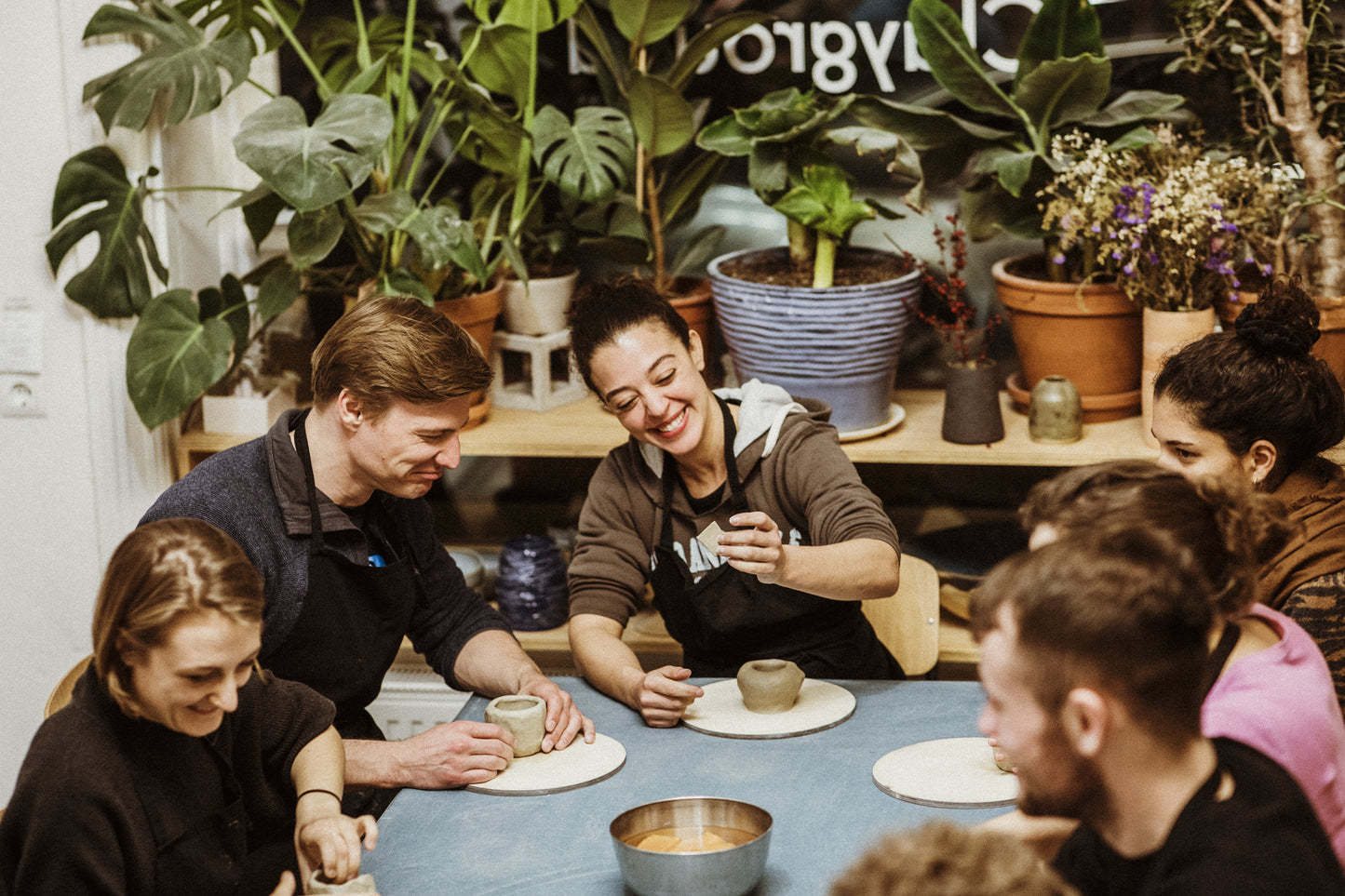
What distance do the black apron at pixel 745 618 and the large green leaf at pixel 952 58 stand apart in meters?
0.95

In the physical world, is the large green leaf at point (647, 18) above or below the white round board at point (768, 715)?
above

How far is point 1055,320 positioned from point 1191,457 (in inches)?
36.6

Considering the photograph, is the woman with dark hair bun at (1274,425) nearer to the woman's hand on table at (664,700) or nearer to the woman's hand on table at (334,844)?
the woman's hand on table at (664,700)

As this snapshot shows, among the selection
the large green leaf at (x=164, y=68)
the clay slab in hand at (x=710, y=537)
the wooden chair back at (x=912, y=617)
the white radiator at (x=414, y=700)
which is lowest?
the white radiator at (x=414, y=700)

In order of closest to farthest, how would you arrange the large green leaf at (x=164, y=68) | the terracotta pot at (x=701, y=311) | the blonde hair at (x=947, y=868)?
the blonde hair at (x=947, y=868) < the large green leaf at (x=164, y=68) < the terracotta pot at (x=701, y=311)

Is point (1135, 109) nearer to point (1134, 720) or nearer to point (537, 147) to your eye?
point (537, 147)

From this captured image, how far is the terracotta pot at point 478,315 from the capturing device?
2807mm

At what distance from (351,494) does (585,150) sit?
3.54 ft

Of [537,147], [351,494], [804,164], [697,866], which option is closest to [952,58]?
[804,164]

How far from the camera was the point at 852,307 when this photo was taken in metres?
2.66

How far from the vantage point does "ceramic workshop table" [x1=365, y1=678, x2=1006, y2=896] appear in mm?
1482

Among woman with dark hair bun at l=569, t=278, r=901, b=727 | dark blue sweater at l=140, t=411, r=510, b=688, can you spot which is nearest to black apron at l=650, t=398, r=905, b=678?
woman with dark hair bun at l=569, t=278, r=901, b=727

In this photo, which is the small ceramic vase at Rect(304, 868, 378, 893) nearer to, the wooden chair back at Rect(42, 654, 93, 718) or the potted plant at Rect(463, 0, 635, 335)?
the wooden chair back at Rect(42, 654, 93, 718)

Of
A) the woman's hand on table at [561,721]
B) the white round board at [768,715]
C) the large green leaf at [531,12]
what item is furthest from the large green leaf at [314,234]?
the white round board at [768,715]
